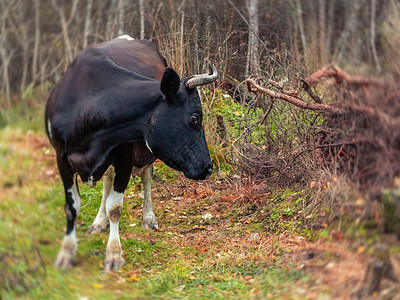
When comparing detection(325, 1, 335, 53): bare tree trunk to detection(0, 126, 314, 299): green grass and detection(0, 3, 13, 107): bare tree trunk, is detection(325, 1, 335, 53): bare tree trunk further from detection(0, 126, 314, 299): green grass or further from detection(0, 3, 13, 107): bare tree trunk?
detection(0, 3, 13, 107): bare tree trunk

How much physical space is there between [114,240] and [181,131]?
131 cm

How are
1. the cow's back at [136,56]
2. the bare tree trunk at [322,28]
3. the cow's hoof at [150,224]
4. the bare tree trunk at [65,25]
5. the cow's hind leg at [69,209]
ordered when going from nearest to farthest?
the cow's hind leg at [69,209], the cow's back at [136,56], the bare tree trunk at [65,25], the cow's hoof at [150,224], the bare tree trunk at [322,28]

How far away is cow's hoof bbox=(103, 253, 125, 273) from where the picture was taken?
15.0 feet

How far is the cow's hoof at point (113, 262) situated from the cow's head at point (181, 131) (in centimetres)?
107

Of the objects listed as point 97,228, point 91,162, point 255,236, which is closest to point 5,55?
point 91,162

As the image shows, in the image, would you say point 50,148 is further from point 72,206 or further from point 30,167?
point 72,206

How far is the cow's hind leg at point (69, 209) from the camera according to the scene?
429 cm

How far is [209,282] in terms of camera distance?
432cm

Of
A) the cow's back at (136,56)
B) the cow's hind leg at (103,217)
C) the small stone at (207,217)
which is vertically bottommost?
the small stone at (207,217)

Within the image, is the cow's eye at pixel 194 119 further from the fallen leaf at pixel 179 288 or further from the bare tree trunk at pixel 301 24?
the bare tree trunk at pixel 301 24

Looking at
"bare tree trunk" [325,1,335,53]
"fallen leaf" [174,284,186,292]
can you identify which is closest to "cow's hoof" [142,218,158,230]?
"fallen leaf" [174,284,186,292]

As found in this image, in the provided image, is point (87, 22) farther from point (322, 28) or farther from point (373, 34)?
point (373, 34)

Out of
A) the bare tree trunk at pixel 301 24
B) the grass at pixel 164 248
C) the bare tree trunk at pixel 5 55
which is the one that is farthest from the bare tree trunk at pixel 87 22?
the bare tree trunk at pixel 301 24

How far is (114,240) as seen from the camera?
187 inches
